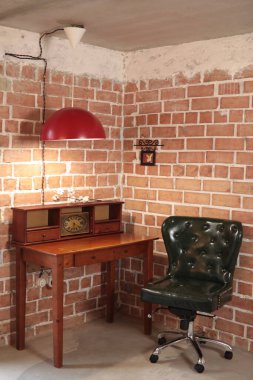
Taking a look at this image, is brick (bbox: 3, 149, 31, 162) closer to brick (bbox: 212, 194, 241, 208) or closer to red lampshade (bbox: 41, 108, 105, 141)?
red lampshade (bbox: 41, 108, 105, 141)

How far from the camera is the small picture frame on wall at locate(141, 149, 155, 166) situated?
497cm

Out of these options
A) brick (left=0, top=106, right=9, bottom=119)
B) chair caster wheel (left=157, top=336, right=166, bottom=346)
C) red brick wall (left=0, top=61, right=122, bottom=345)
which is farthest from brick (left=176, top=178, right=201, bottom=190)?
brick (left=0, top=106, right=9, bottom=119)

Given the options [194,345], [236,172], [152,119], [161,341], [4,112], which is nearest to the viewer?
[194,345]

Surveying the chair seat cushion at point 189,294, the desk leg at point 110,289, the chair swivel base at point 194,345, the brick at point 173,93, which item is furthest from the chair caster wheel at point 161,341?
the brick at point 173,93

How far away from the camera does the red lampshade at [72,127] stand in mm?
3959

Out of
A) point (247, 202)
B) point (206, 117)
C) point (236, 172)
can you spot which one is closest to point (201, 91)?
point (206, 117)

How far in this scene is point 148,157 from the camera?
16.4 feet

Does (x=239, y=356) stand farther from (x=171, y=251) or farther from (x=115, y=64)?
(x=115, y=64)

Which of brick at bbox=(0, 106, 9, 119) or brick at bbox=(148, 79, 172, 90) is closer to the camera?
brick at bbox=(0, 106, 9, 119)

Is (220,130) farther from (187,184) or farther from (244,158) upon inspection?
(187,184)

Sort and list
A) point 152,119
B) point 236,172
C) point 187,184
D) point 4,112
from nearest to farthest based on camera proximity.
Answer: point 4,112 < point 236,172 < point 187,184 < point 152,119

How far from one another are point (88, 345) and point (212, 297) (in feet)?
4.14

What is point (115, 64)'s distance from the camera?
5.13m

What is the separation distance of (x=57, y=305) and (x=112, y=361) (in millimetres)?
678
